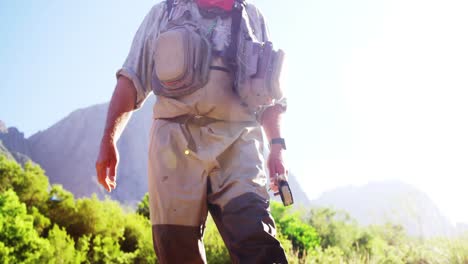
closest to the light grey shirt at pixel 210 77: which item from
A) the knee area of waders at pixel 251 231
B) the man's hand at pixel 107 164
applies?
the man's hand at pixel 107 164

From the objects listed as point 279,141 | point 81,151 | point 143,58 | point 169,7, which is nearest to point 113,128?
point 143,58

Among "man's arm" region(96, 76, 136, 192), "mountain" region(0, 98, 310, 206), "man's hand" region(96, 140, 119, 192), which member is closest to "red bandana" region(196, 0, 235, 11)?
"man's arm" region(96, 76, 136, 192)

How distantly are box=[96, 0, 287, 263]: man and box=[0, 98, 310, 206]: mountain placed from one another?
114511 mm

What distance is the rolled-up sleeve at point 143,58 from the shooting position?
6.81 feet

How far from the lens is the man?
1614 mm

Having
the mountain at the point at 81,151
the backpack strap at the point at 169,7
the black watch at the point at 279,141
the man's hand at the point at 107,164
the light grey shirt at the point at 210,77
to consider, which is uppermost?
the backpack strap at the point at 169,7

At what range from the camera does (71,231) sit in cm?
2467

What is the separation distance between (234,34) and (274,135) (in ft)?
1.72

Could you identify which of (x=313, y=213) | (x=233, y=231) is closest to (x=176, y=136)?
(x=233, y=231)

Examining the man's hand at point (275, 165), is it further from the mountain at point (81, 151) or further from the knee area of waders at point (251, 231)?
the mountain at point (81, 151)

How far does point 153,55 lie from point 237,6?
0.48 metres

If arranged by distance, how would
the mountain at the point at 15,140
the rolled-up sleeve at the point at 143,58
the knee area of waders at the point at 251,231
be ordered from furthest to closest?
the mountain at the point at 15,140, the rolled-up sleeve at the point at 143,58, the knee area of waders at the point at 251,231

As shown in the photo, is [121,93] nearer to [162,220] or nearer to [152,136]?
[152,136]

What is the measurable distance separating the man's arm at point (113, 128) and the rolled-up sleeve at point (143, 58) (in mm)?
31
